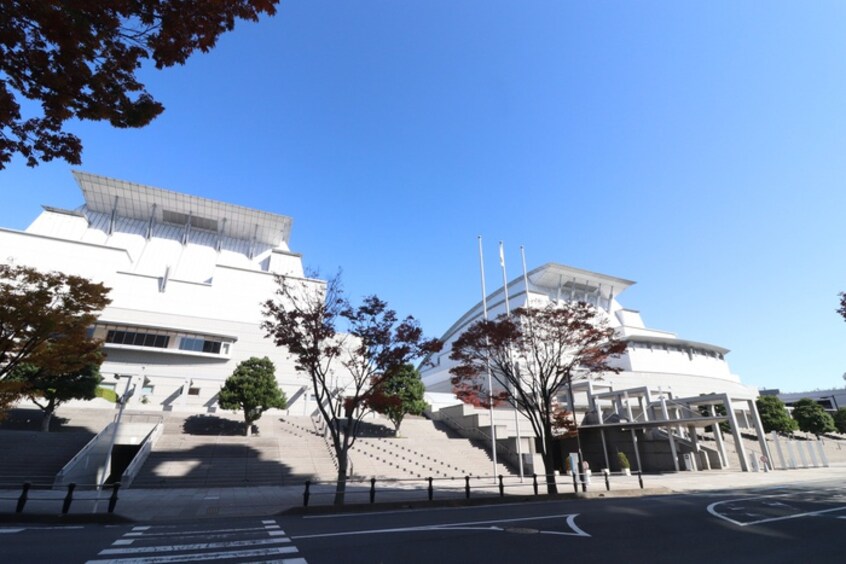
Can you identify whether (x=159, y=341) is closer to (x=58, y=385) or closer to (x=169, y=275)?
(x=169, y=275)

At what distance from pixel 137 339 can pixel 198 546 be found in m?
38.8

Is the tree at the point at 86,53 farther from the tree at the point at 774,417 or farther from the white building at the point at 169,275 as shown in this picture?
the tree at the point at 774,417

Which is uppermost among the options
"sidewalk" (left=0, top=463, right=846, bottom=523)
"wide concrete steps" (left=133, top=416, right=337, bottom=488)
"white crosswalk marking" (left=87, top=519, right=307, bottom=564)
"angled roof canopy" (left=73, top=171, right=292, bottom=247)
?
"angled roof canopy" (left=73, top=171, right=292, bottom=247)

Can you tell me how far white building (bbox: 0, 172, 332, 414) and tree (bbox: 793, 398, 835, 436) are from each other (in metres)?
62.6

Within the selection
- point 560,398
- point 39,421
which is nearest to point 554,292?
point 560,398

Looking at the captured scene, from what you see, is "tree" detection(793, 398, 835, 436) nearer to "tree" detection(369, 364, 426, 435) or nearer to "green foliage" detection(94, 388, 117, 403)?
"tree" detection(369, 364, 426, 435)

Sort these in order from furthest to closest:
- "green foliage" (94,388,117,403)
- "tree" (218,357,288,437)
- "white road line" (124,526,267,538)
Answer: "green foliage" (94,388,117,403)
"tree" (218,357,288,437)
"white road line" (124,526,267,538)

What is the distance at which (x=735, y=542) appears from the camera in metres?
8.02

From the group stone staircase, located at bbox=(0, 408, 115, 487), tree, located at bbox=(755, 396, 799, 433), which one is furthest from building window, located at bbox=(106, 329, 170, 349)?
tree, located at bbox=(755, 396, 799, 433)

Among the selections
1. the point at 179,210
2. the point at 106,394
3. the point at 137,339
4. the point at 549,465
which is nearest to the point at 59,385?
the point at 106,394

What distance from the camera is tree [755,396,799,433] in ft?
150

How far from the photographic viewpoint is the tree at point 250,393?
30.1 metres

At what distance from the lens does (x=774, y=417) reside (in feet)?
150

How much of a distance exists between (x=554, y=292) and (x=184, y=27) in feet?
237
